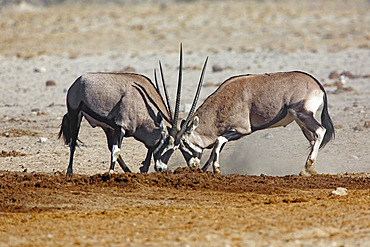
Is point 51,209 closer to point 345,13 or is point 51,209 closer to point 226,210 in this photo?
point 226,210

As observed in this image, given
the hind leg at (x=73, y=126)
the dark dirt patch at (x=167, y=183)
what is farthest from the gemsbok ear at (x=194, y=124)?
the hind leg at (x=73, y=126)

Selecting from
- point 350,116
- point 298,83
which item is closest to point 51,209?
point 298,83

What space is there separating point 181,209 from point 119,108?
2.93 metres

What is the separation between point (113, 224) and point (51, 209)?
1.11 meters

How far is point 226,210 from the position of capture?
6.36 m

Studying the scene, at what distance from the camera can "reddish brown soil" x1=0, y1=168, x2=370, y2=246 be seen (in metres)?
5.23

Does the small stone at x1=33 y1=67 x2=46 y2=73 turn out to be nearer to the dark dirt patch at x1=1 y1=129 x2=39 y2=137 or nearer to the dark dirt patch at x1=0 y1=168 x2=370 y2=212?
the dark dirt patch at x1=1 y1=129 x2=39 y2=137

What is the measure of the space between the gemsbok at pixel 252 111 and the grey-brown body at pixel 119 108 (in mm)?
439

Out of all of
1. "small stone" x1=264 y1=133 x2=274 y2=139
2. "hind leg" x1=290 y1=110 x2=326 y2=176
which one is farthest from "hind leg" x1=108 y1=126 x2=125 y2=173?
"small stone" x1=264 y1=133 x2=274 y2=139

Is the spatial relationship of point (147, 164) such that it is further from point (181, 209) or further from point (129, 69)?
point (129, 69)

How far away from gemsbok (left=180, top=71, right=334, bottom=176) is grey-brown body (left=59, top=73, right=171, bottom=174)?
439 millimetres

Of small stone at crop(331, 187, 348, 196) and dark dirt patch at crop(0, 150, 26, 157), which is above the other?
small stone at crop(331, 187, 348, 196)

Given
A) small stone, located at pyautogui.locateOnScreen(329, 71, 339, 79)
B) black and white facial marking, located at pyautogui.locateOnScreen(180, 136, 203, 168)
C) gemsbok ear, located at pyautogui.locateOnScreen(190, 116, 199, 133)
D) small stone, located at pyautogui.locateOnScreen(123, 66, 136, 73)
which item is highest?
gemsbok ear, located at pyautogui.locateOnScreen(190, 116, 199, 133)

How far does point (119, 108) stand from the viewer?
9.16 m
